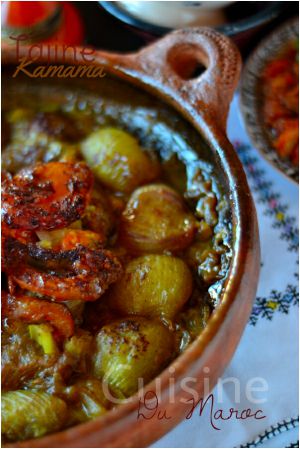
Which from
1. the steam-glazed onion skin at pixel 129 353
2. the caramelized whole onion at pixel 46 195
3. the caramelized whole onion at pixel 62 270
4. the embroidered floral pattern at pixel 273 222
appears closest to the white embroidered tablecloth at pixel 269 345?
the embroidered floral pattern at pixel 273 222

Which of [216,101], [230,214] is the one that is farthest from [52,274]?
[216,101]

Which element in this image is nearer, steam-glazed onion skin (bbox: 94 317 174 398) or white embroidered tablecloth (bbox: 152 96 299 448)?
steam-glazed onion skin (bbox: 94 317 174 398)

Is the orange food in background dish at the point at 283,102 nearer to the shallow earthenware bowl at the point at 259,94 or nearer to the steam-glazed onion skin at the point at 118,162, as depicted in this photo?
the shallow earthenware bowl at the point at 259,94

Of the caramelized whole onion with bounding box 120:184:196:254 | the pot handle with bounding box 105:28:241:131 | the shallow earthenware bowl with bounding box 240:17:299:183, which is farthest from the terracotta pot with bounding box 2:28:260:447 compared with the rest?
the shallow earthenware bowl with bounding box 240:17:299:183

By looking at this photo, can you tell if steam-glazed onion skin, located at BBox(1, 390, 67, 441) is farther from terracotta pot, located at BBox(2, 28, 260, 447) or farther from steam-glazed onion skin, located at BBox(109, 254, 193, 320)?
steam-glazed onion skin, located at BBox(109, 254, 193, 320)

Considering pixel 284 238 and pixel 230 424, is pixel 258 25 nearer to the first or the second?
pixel 284 238

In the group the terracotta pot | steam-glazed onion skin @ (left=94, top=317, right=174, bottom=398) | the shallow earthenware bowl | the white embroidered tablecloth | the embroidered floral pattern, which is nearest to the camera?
the terracotta pot
